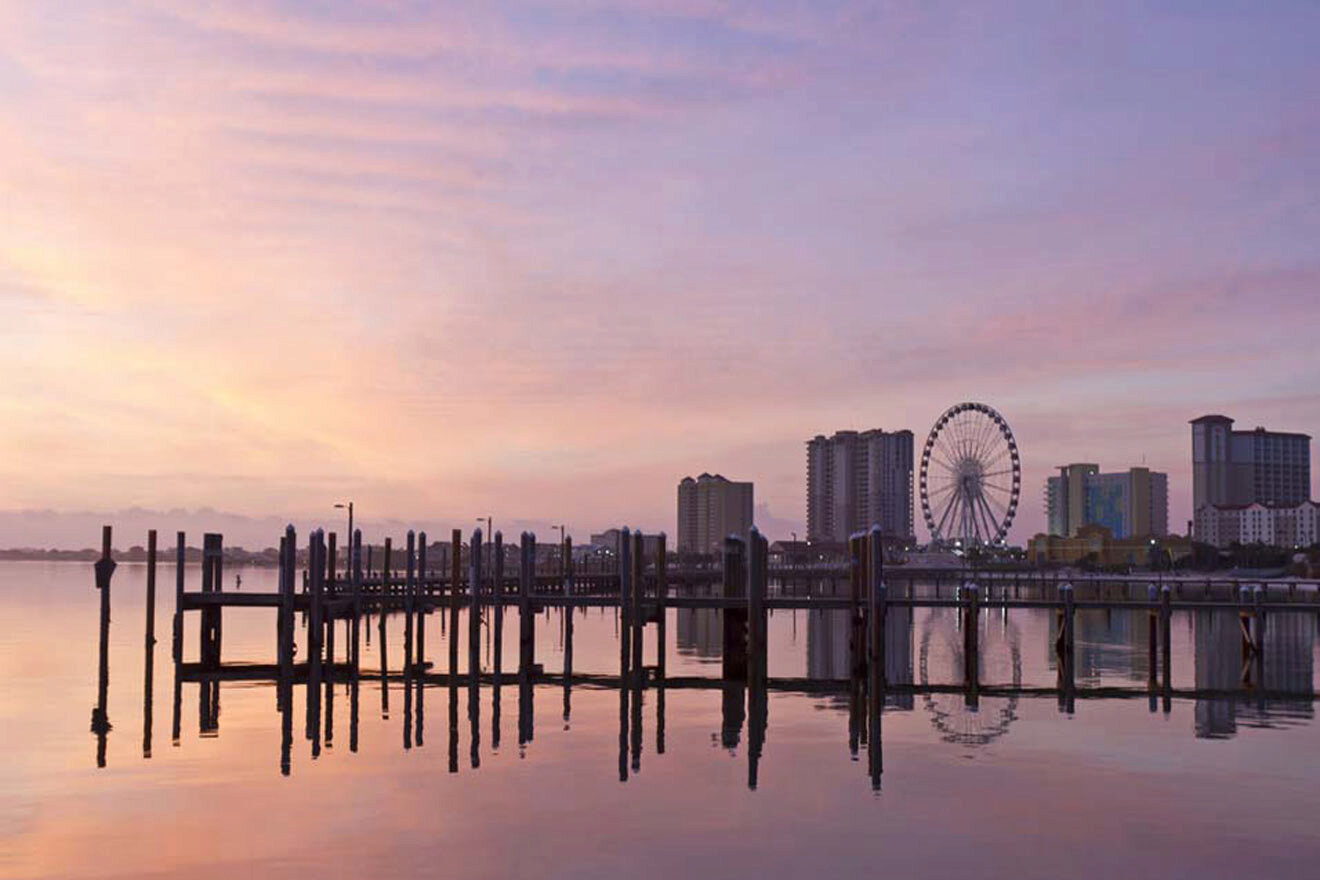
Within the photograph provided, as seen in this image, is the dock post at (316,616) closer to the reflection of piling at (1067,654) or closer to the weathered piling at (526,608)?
the weathered piling at (526,608)

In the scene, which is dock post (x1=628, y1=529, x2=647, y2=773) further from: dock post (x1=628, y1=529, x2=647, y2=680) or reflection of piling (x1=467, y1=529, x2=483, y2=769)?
Result: reflection of piling (x1=467, y1=529, x2=483, y2=769)

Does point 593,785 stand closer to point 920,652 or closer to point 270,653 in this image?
point 270,653

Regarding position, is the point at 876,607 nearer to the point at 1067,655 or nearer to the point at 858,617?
the point at 858,617

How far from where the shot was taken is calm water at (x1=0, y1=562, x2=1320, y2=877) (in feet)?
63.7

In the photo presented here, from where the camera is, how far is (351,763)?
27297mm

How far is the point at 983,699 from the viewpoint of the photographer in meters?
40.1

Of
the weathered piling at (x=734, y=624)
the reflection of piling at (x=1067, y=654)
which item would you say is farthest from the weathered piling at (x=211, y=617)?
the reflection of piling at (x=1067, y=654)

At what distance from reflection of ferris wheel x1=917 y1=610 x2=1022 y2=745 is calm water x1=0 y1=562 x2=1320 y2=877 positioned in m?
0.25

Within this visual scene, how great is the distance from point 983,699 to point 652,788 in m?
18.1

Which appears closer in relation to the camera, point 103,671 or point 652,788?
point 652,788

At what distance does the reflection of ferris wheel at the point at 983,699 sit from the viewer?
32.8m

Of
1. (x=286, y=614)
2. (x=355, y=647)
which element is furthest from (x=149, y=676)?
(x=355, y=647)

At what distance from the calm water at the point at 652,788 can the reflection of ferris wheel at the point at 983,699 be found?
0.82ft

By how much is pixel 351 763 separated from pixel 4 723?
12454 mm
